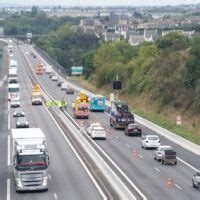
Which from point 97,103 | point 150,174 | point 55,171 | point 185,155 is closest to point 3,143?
point 185,155

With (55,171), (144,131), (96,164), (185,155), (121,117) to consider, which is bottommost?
(144,131)

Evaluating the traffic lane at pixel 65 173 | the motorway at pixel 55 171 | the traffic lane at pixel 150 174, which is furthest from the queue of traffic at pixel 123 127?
the traffic lane at pixel 65 173

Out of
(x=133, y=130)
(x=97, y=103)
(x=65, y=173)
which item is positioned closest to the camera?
(x=65, y=173)

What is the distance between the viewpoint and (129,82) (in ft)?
397

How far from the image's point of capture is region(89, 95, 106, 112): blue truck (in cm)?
9412

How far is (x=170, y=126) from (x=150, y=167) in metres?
25.1

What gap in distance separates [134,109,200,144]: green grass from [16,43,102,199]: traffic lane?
1022 centimetres

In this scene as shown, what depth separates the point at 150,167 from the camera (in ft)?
175

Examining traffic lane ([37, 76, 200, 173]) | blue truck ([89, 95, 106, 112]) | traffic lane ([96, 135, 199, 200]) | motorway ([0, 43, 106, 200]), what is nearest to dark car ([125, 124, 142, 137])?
traffic lane ([37, 76, 200, 173])

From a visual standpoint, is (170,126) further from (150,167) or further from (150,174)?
(150,174)

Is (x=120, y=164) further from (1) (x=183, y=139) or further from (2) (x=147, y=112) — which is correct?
(2) (x=147, y=112)

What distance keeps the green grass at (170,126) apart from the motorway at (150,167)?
6.67ft

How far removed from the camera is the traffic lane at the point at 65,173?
43.4 metres

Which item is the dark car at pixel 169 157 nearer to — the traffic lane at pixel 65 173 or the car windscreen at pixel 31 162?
the traffic lane at pixel 65 173
